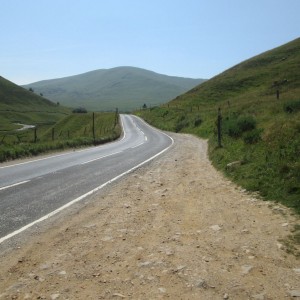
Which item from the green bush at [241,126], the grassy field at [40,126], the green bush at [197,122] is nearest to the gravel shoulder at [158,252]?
the green bush at [241,126]

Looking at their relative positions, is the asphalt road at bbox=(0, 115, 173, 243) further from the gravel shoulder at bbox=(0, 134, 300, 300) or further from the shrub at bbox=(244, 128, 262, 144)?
the shrub at bbox=(244, 128, 262, 144)

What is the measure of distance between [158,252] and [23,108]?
16669 cm

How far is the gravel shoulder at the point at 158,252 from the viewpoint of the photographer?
4.71 m

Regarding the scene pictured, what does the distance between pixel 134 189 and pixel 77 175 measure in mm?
3748

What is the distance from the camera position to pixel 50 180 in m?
13.1

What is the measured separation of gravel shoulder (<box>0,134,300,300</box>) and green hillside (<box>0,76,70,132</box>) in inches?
4583

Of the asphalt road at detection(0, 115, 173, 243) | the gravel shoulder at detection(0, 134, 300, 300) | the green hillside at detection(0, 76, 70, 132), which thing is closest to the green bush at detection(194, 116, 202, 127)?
the asphalt road at detection(0, 115, 173, 243)

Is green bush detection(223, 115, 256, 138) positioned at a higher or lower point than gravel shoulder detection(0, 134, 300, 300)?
higher

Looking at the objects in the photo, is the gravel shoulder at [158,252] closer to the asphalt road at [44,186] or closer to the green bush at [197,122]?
the asphalt road at [44,186]

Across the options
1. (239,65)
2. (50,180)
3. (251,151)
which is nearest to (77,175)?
(50,180)

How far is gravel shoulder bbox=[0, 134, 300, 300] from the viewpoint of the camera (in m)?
4.71

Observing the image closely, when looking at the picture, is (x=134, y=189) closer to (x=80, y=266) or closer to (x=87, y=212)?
(x=87, y=212)

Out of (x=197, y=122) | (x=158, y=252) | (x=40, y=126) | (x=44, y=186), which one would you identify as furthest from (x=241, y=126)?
(x=40, y=126)

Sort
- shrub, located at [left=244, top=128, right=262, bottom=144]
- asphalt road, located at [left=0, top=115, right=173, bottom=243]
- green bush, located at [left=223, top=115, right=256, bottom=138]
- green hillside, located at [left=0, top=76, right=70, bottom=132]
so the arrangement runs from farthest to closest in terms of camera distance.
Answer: green hillside, located at [left=0, top=76, right=70, bottom=132] → green bush, located at [left=223, top=115, right=256, bottom=138] → shrub, located at [left=244, top=128, right=262, bottom=144] → asphalt road, located at [left=0, top=115, right=173, bottom=243]
